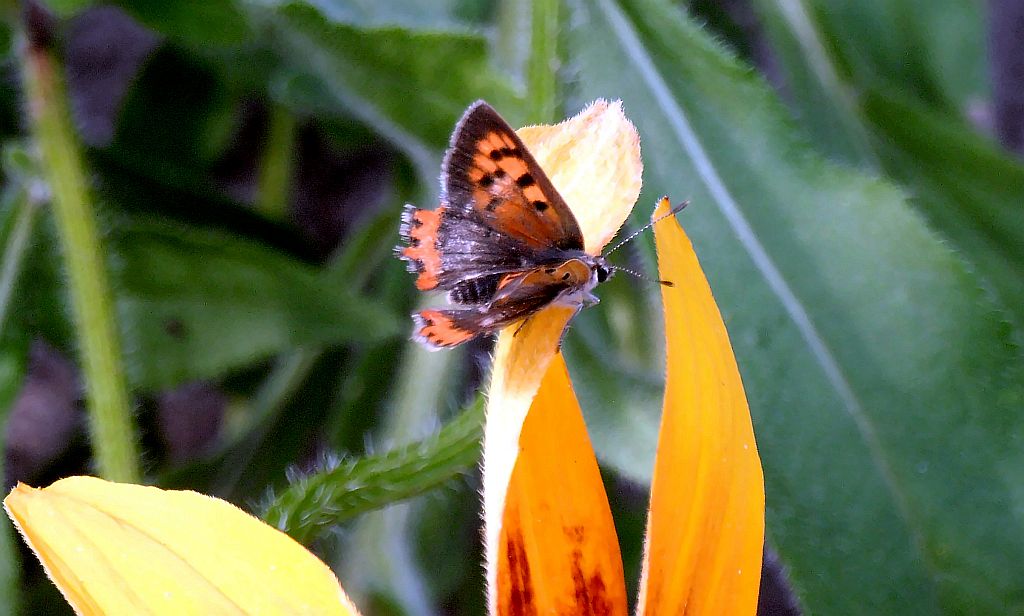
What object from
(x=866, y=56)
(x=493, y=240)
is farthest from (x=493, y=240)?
(x=866, y=56)

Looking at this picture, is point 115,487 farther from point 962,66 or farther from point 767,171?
point 962,66

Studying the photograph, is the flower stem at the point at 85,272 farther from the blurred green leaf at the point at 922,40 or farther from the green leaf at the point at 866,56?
the blurred green leaf at the point at 922,40

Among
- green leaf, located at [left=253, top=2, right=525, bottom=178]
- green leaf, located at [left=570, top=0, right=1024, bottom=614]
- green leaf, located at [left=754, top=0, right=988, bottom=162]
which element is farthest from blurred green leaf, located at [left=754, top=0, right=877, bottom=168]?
green leaf, located at [left=253, top=2, right=525, bottom=178]

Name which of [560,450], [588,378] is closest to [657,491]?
[560,450]

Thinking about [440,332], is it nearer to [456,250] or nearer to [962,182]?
[456,250]

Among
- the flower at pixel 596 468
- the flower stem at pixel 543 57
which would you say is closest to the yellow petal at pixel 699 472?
the flower at pixel 596 468

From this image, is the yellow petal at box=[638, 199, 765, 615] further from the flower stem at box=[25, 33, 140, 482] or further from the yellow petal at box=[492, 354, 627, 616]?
the flower stem at box=[25, 33, 140, 482]
